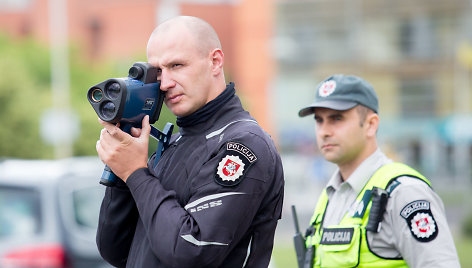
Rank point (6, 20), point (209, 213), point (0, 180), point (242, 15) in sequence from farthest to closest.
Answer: point (6, 20) < point (242, 15) < point (0, 180) < point (209, 213)

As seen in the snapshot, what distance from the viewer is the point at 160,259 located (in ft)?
6.68

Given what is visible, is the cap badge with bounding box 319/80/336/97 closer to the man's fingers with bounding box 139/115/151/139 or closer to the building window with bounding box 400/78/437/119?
the man's fingers with bounding box 139/115/151/139

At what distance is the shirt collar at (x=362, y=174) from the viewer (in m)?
3.05

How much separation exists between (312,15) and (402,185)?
33347mm

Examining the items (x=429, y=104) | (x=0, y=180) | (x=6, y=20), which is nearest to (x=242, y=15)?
(x=429, y=104)

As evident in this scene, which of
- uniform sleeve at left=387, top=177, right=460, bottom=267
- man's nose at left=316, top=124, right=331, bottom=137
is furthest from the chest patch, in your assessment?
man's nose at left=316, top=124, right=331, bottom=137

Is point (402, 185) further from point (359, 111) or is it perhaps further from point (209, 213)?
point (209, 213)

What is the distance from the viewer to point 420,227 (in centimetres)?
267

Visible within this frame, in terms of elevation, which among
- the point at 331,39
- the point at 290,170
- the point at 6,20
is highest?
the point at 6,20

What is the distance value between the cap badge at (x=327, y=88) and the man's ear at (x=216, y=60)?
41.3 inches

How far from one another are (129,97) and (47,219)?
3.75 m

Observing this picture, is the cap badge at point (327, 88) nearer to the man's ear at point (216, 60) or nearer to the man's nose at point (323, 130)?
A: the man's nose at point (323, 130)

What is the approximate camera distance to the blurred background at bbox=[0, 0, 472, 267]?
2762cm

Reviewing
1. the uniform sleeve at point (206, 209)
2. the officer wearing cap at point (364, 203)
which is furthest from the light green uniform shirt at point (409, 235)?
the uniform sleeve at point (206, 209)
